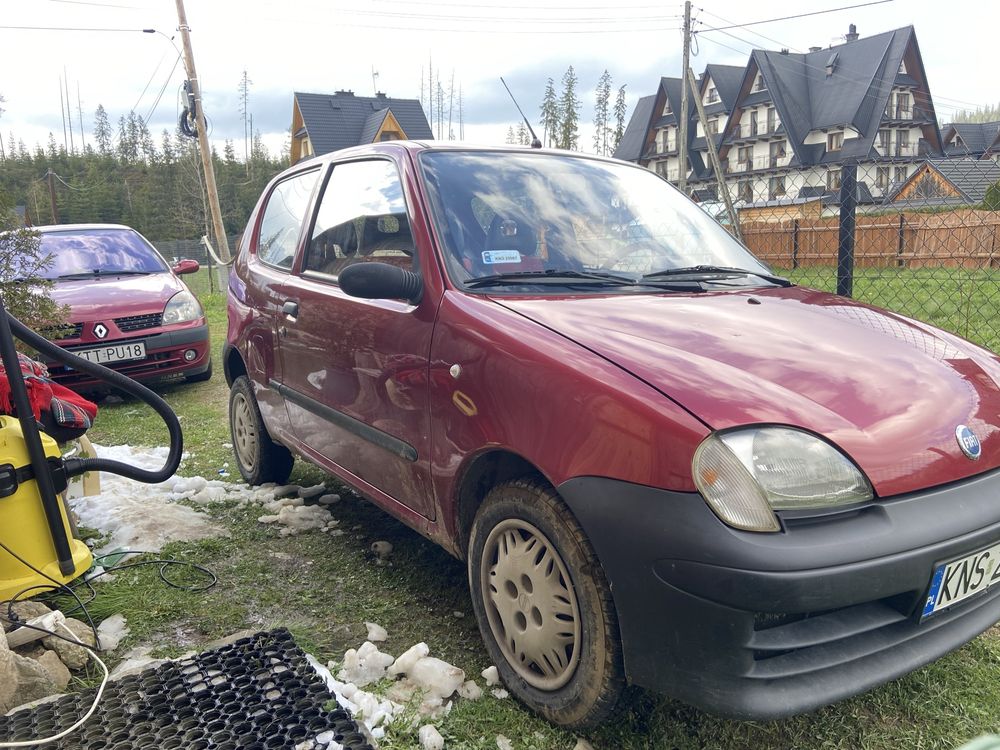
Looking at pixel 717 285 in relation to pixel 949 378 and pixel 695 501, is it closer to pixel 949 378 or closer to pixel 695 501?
pixel 949 378

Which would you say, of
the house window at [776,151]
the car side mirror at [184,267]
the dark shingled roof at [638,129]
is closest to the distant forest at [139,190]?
the dark shingled roof at [638,129]

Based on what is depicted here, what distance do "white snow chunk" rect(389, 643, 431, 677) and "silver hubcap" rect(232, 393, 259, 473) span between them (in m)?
2.18

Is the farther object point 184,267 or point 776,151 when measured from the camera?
point 776,151

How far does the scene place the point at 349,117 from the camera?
4416 centimetres

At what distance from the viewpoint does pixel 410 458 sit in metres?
2.65

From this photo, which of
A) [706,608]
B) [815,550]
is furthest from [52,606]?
[815,550]

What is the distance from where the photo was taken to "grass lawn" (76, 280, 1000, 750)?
2137mm

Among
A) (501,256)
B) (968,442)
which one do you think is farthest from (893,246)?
(968,442)

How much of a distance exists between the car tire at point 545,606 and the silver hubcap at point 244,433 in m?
2.36

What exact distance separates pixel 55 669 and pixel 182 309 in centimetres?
524

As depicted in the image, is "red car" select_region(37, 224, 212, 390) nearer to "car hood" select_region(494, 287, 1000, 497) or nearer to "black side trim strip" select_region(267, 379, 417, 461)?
"black side trim strip" select_region(267, 379, 417, 461)

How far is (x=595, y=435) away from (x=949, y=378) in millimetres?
1063

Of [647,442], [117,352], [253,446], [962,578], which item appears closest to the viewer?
[647,442]

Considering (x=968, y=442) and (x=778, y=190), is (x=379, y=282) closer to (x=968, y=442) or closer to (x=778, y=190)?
(x=968, y=442)
